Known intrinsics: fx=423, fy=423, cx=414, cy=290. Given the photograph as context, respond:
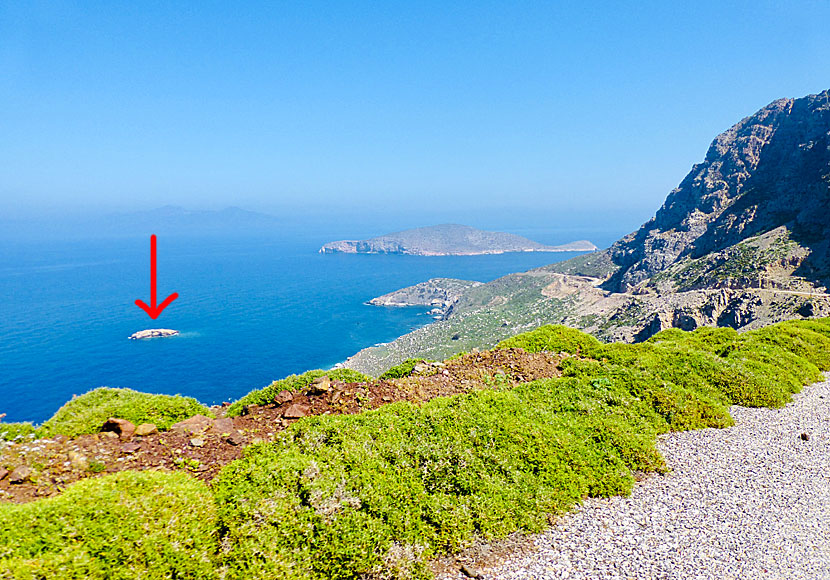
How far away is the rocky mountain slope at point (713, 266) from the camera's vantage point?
266 ft

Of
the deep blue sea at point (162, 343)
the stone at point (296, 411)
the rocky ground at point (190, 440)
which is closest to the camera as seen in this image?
the rocky ground at point (190, 440)

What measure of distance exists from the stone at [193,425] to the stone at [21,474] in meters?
2.54

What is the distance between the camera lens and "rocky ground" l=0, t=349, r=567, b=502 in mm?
7461

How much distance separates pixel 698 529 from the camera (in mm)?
8289

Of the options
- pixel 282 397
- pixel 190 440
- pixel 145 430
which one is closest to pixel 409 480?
pixel 190 440

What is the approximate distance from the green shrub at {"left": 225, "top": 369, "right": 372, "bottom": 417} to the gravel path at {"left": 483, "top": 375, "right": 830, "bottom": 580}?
7.46m

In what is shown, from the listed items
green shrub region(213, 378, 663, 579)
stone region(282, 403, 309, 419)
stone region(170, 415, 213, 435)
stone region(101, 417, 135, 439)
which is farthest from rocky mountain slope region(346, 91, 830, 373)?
stone region(101, 417, 135, 439)

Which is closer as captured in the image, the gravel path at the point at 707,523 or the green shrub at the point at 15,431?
the gravel path at the point at 707,523

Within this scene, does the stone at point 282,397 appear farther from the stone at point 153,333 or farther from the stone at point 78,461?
the stone at point 153,333

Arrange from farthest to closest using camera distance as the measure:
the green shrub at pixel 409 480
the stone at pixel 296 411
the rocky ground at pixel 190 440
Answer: the stone at pixel 296 411 → the rocky ground at pixel 190 440 → the green shrub at pixel 409 480

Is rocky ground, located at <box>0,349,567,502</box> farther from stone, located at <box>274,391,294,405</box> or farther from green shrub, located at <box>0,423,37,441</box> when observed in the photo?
green shrub, located at <box>0,423,37,441</box>

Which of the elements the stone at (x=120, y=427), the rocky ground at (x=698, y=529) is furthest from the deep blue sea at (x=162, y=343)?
the rocky ground at (x=698, y=529)

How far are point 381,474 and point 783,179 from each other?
544ft

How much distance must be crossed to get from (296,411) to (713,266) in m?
129
